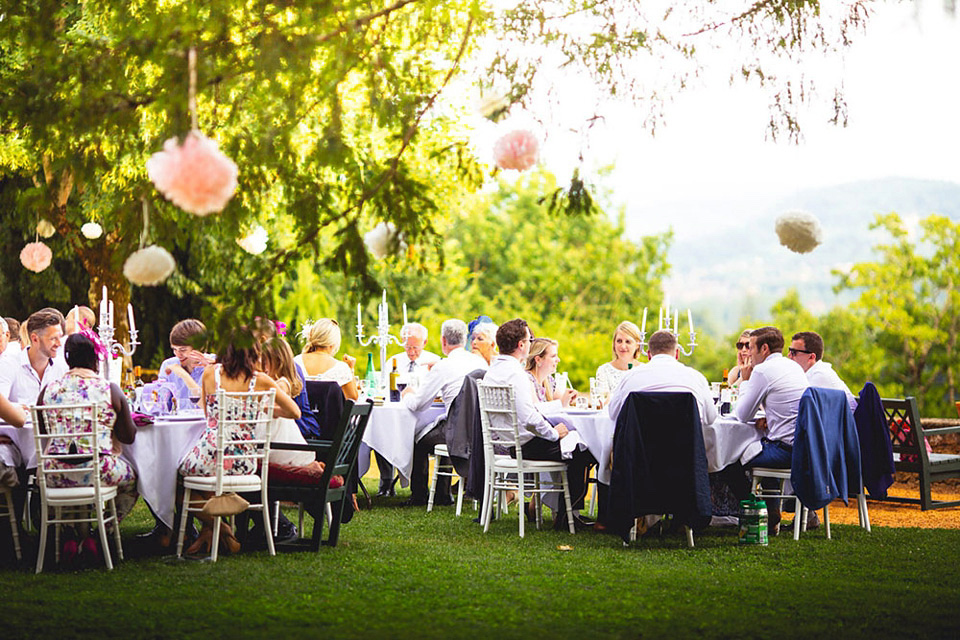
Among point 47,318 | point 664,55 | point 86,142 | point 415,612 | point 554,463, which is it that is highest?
point 664,55

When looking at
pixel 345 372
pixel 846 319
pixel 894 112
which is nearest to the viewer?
pixel 894 112

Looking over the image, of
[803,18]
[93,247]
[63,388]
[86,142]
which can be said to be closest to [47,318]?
[63,388]

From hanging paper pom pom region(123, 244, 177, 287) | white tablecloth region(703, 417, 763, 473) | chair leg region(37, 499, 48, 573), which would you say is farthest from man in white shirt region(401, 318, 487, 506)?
hanging paper pom pom region(123, 244, 177, 287)

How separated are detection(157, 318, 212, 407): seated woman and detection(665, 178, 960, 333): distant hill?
2744cm

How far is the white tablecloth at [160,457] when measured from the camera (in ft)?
19.1

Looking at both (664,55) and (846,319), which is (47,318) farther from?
(846,319)

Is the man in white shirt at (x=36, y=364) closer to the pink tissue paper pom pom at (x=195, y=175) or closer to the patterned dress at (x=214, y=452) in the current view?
the patterned dress at (x=214, y=452)

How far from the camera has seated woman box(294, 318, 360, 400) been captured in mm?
7859

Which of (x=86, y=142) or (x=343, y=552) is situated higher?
(x=86, y=142)

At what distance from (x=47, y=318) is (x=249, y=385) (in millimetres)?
1722

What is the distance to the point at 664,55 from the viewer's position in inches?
202

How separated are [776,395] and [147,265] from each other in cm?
418

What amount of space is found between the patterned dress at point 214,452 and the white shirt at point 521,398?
1822 millimetres

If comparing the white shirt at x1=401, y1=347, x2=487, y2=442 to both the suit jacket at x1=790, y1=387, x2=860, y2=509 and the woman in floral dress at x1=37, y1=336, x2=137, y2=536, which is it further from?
the woman in floral dress at x1=37, y1=336, x2=137, y2=536
